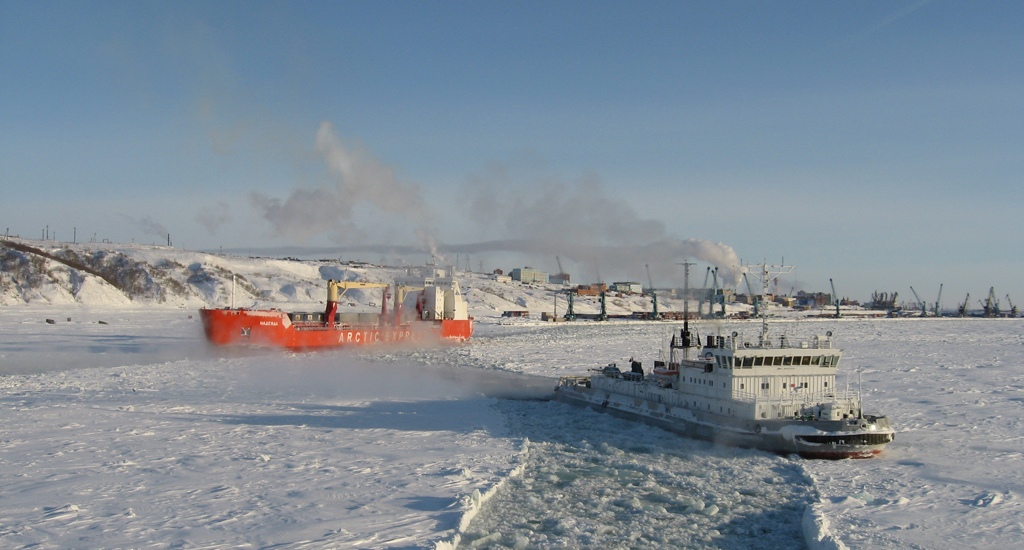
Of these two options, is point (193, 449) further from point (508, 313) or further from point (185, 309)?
point (508, 313)

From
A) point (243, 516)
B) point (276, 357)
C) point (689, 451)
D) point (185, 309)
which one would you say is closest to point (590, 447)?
point (689, 451)

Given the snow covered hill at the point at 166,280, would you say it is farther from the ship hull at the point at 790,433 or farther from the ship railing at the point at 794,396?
the ship railing at the point at 794,396

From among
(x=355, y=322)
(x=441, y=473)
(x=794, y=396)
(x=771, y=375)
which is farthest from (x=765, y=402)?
(x=355, y=322)

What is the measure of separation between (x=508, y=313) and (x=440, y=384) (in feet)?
313

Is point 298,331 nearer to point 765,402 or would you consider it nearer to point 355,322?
point 355,322

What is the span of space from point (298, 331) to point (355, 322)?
14.7 meters

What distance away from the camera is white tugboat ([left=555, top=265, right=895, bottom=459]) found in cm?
2195

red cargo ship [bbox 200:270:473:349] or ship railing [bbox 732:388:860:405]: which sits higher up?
red cargo ship [bbox 200:270:473:349]

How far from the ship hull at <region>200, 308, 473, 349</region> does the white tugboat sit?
36904 mm

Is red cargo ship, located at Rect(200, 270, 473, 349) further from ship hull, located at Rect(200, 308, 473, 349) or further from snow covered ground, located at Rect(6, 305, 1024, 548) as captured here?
snow covered ground, located at Rect(6, 305, 1024, 548)

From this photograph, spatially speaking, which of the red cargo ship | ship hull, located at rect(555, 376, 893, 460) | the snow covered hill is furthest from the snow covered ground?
the snow covered hill

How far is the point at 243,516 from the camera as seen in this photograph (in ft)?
48.1

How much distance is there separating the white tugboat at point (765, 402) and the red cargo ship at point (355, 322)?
37.2m

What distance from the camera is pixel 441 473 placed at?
61.1ft
